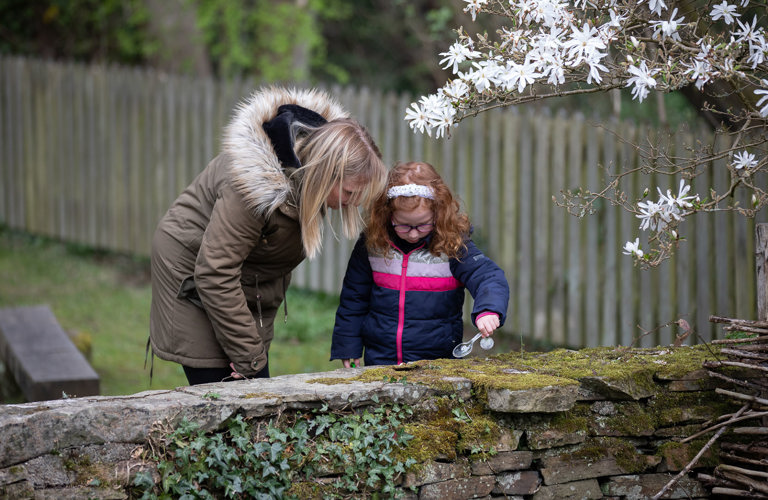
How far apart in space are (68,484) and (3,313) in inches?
167

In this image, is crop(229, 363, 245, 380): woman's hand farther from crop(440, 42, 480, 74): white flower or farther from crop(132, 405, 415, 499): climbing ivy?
crop(440, 42, 480, 74): white flower

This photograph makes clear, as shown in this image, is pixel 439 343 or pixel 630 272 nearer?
pixel 439 343

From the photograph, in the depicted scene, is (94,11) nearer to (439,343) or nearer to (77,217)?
(77,217)

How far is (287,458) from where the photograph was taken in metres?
2.93

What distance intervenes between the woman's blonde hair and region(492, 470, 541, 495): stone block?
3.43 feet

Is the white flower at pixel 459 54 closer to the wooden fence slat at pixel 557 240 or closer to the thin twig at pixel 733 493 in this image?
the thin twig at pixel 733 493

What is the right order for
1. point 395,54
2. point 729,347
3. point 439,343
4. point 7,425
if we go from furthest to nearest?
point 395,54, point 439,343, point 729,347, point 7,425

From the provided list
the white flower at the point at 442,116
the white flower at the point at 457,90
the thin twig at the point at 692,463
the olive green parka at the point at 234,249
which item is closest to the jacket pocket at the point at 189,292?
the olive green parka at the point at 234,249

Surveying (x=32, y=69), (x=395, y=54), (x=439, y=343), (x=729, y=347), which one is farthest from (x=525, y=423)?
(x=395, y=54)

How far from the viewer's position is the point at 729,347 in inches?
138

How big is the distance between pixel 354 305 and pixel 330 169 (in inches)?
31.2

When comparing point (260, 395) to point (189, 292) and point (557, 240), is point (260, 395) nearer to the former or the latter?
point (189, 292)

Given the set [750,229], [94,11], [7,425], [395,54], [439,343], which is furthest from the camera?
[395,54]

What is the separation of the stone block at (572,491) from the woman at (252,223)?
117cm
